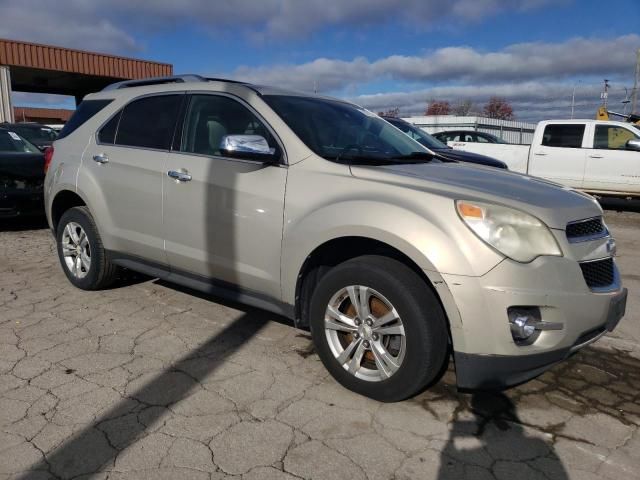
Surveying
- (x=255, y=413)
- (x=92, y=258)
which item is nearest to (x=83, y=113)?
(x=92, y=258)

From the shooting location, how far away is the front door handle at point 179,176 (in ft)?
12.2

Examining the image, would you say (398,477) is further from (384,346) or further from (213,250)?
(213,250)

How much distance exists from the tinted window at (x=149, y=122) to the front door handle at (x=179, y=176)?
0.29 meters

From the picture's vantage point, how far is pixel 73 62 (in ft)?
74.6

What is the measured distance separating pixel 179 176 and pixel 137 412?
65.6 inches

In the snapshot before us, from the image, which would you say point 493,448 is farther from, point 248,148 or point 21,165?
point 21,165

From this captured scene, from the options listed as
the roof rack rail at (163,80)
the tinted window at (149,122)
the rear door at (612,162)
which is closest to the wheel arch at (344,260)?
the tinted window at (149,122)

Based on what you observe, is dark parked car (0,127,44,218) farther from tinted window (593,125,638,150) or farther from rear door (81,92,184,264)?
tinted window (593,125,638,150)

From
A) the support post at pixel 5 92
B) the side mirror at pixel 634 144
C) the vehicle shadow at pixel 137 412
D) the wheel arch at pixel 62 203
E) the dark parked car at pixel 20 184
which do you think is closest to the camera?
the vehicle shadow at pixel 137 412

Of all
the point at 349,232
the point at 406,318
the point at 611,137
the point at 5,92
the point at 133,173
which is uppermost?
the point at 5,92

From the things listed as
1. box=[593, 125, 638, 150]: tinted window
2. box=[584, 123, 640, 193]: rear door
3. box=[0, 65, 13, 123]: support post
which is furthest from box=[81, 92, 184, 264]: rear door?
box=[0, 65, 13, 123]: support post

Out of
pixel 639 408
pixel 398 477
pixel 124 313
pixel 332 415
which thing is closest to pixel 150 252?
pixel 124 313

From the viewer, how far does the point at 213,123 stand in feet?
12.5

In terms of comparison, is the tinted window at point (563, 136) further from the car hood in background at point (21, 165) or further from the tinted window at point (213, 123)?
the car hood in background at point (21, 165)
